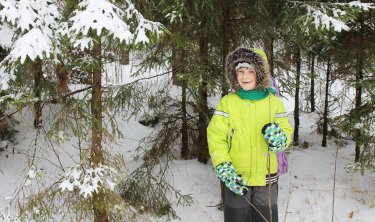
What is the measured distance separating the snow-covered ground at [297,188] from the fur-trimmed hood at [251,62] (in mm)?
2641

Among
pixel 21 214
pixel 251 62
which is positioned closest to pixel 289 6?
pixel 251 62

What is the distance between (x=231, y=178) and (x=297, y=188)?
4918 millimetres

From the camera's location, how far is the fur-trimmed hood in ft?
11.1

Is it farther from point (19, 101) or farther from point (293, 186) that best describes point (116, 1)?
point (293, 186)

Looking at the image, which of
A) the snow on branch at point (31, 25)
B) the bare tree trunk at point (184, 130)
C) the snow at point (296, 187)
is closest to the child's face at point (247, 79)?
the snow on branch at point (31, 25)

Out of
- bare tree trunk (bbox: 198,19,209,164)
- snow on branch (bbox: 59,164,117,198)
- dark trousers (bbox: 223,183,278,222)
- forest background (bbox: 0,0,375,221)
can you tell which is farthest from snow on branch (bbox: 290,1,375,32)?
snow on branch (bbox: 59,164,117,198)

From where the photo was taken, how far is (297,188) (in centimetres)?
750

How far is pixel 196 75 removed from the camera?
5371 millimetres

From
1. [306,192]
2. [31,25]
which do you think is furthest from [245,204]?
[306,192]

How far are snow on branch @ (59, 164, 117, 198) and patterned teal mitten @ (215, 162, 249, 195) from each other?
169 centimetres

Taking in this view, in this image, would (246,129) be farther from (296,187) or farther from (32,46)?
(296,187)

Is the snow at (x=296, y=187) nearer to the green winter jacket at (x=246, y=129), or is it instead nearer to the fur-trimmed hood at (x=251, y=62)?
the green winter jacket at (x=246, y=129)

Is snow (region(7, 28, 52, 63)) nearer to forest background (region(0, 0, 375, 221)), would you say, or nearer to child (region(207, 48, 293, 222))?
forest background (region(0, 0, 375, 221))

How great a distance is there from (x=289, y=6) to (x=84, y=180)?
Result: 165 inches
